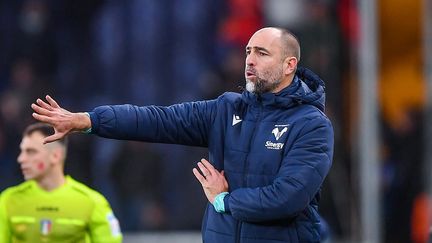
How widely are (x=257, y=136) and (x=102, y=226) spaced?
1.95 metres

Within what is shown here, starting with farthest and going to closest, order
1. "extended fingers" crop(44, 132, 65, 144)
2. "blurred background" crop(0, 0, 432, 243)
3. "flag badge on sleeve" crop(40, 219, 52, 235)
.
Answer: "blurred background" crop(0, 0, 432, 243) < "flag badge on sleeve" crop(40, 219, 52, 235) < "extended fingers" crop(44, 132, 65, 144)

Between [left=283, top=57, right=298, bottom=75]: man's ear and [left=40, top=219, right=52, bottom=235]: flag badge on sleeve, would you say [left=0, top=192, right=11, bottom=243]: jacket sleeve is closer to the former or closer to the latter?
[left=40, top=219, right=52, bottom=235]: flag badge on sleeve

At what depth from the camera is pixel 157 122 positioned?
6.83 meters

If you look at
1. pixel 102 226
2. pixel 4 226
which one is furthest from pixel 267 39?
pixel 4 226

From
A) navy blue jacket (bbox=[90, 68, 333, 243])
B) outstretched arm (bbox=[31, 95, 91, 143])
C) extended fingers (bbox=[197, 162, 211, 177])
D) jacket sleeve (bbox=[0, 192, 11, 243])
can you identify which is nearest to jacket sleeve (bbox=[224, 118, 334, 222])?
navy blue jacket (bbox=[90, 68, 333, 243])

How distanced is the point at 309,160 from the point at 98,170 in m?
4.68

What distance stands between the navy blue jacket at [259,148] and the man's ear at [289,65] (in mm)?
67

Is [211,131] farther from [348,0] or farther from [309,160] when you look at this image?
[348,0]

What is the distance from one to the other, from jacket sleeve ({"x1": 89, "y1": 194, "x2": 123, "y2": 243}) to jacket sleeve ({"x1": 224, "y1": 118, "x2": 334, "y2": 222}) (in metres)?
1.78

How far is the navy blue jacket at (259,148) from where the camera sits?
21.3 feet

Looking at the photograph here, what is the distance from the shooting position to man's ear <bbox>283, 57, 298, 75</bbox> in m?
6.80

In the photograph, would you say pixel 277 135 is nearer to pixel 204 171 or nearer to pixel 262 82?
pixel 262 82

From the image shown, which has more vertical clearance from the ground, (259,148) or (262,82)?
(262,82)

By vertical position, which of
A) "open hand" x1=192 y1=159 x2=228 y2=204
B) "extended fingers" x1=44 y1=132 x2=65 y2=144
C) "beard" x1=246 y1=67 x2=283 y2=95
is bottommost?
"open hand" x1=192 y1=159 x2=228 y2=204
